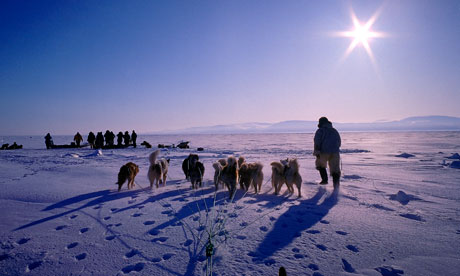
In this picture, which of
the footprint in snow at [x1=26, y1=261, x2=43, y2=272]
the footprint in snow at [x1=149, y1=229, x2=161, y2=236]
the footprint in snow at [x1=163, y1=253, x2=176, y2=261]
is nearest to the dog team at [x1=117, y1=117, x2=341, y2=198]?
the footprint in snow at [x1=149, y1=229, x2=161, y2=236]

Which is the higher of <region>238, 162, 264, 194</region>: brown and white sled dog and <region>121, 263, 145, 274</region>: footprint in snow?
<region>238, 162, 264, 194</region>: brown and white sled dog

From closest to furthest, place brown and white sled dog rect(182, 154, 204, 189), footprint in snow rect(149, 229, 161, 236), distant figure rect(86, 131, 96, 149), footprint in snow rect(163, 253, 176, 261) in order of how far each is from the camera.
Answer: footprint in snow rect(163, 253, 176, 261)
footprint in snow rect(149, 229, 161, 236)
brown and white sled dog rect(182, 154, 204, 189)
distant figure rect(86, 131, 96, 149)

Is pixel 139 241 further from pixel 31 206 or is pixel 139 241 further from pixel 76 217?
pixel 31 206

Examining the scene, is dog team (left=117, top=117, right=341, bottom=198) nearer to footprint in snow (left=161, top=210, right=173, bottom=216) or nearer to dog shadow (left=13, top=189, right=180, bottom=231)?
dog shadow (left=13, top=189, right=180, bottom=231)

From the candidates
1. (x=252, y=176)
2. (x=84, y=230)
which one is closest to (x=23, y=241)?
(x=84, y=230)

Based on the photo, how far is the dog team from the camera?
504cm

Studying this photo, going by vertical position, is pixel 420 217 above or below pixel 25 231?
below

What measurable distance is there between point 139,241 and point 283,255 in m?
1.90

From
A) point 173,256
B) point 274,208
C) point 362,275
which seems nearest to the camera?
point 362,275

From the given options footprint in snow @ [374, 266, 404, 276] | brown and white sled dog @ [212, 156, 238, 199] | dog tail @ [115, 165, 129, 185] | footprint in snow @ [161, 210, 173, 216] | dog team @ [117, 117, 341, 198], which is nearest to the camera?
footprint in snow @ [374, 266, 404, 276]

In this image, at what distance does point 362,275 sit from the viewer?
2133 millimetres

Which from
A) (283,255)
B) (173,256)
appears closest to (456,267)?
(283,255)

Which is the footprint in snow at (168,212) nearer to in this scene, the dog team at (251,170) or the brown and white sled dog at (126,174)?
the dog team at (251,170)

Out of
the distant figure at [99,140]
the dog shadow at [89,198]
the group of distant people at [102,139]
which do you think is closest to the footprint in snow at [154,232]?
the dog shadow at [89,198]
